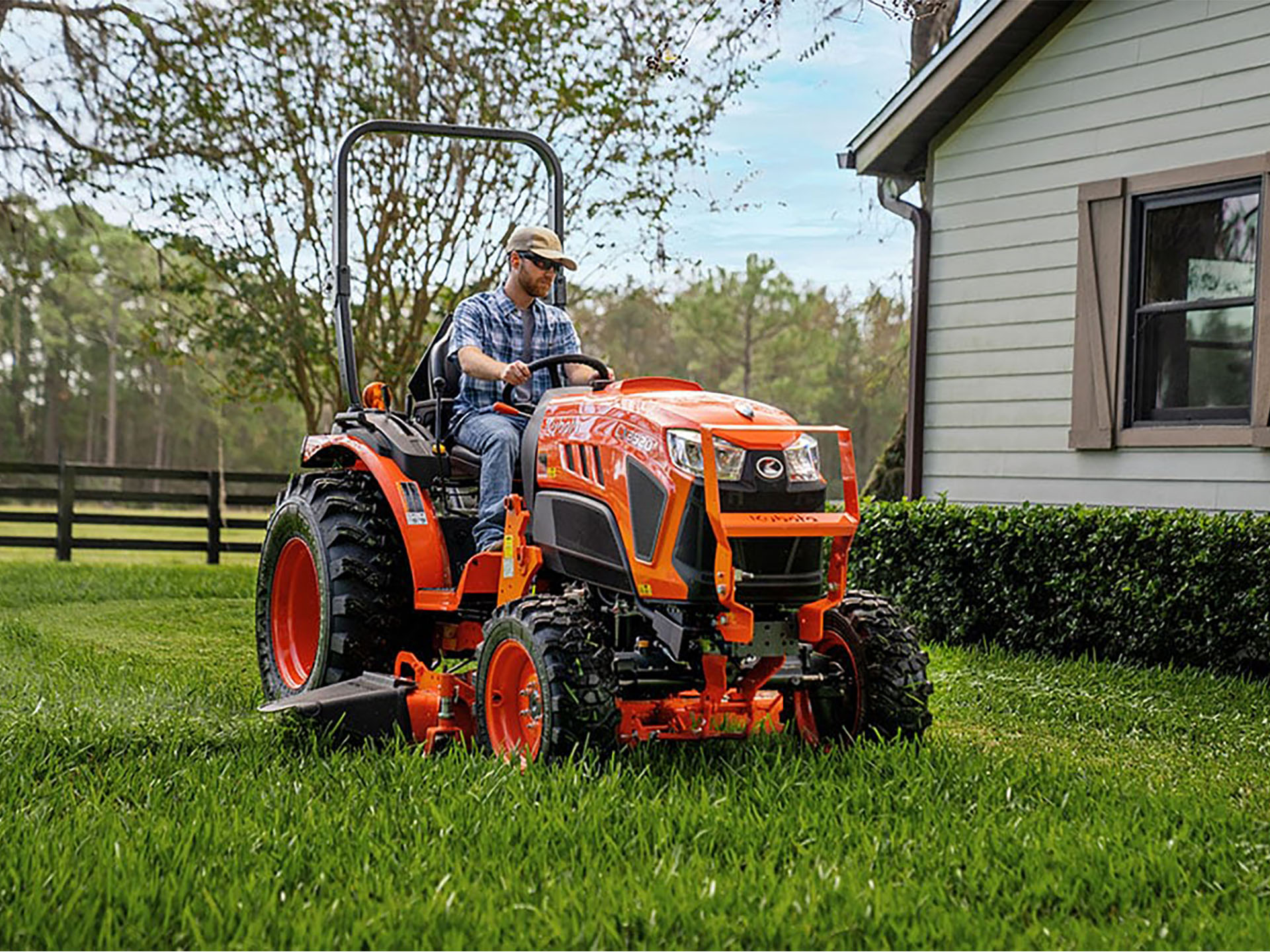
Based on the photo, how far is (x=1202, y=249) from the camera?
8391mm

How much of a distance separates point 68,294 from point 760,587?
1924 inches

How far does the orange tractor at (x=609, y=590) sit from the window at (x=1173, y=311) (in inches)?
150

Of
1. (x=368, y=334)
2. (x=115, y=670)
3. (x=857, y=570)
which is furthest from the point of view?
(x=368, y=334)

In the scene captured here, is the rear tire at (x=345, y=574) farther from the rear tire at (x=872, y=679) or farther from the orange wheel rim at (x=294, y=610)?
the rear tire at (x=872, y=679)

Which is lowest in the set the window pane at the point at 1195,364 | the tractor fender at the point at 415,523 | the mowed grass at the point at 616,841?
the mowed grass at the point at 616,841

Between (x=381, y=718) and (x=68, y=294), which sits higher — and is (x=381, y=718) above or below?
below

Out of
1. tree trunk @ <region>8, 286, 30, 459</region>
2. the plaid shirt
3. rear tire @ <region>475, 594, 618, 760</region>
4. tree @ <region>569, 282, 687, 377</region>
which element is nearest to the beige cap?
the plaid shirt

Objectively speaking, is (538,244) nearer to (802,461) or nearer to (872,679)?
(802,461)

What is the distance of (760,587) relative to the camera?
4750 mm

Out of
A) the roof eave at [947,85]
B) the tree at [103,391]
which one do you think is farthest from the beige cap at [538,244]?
the tree at [103,391]

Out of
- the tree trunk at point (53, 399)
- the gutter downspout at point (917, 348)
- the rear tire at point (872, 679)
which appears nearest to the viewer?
the rear tire at point (872, 679)

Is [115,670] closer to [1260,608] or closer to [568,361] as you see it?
[568,361]

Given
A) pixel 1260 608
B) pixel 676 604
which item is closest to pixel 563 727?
pixel 676 604

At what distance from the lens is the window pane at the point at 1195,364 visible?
26.8ft
